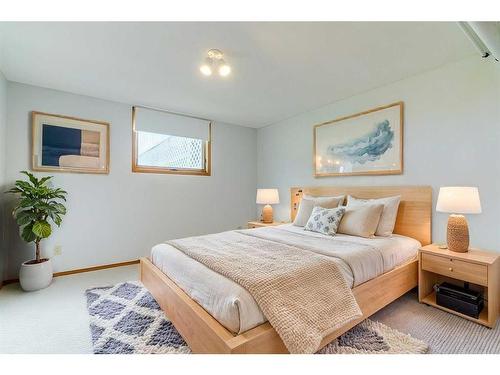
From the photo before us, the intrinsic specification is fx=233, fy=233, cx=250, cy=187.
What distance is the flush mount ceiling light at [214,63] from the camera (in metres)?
2.13

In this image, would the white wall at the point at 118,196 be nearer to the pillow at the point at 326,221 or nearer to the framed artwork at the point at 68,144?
the framed artwork at the point at 68,144

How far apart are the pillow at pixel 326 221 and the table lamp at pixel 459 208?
2.94 ft

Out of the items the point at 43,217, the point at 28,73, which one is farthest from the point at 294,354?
the point at 28,73

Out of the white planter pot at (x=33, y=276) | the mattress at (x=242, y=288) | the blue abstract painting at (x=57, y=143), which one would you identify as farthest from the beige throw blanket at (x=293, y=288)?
the blue abstract painting at (x=57, y=143)

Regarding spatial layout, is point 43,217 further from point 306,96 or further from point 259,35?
point 306,96

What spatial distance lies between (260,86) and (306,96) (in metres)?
0.72

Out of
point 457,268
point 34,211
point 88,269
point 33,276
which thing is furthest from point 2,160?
point 457,268

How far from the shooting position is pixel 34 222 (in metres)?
2.54

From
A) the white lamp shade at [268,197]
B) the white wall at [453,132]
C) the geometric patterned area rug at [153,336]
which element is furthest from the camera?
the white lamp shade at [268,197]

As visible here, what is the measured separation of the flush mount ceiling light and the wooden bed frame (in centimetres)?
191

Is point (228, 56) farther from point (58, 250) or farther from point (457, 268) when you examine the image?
point (58, 250)

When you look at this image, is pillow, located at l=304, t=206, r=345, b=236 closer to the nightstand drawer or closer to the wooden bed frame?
the wooden bed frame

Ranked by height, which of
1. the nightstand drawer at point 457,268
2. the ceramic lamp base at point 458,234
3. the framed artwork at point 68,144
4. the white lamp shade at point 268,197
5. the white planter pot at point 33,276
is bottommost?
the white planter pot at point 33,276

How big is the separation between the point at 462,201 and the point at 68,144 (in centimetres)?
436
